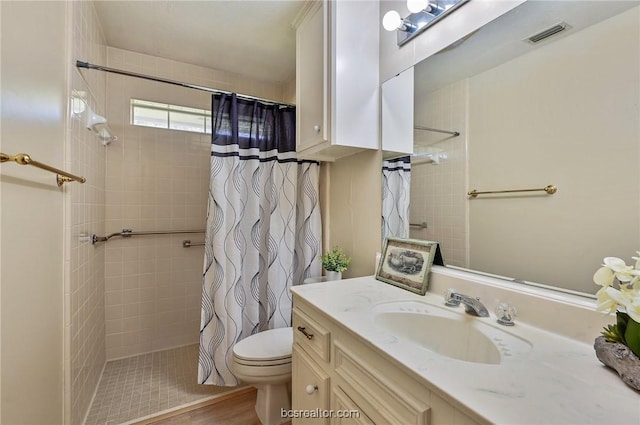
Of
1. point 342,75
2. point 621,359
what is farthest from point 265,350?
point 342,75

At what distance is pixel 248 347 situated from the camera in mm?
1595

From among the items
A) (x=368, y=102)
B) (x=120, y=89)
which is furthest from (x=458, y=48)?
(x=120, y=89)

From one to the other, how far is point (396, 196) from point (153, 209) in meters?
2.01

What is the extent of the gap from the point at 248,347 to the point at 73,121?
1.45m

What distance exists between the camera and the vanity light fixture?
1.20 metres

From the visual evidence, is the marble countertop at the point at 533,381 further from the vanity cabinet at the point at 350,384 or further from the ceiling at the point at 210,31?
the ceiling at the point at 210,31

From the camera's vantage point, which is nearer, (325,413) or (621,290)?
(621,290)

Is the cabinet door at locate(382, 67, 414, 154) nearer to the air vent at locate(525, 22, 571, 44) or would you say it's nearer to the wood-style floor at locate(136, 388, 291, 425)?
the air vent at locate(525, 22, 571, 44)

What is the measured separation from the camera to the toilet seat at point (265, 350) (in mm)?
1495

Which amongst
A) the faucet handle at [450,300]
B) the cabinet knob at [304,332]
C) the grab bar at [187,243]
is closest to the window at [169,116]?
the grab bar at [187,243]

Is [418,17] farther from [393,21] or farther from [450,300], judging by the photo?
[450,300]

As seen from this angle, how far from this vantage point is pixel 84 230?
5.18ft

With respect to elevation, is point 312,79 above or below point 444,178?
above

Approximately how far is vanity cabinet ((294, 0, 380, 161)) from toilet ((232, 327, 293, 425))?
1.15 meters
